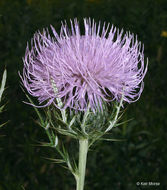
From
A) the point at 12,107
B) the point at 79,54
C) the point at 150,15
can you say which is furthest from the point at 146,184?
the point at 150,15

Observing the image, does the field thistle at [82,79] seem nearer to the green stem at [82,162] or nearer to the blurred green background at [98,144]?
the green stem at [82,162]

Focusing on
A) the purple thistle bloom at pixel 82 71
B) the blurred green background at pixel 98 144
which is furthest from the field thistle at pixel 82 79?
the blurred green background at pixel 98 144

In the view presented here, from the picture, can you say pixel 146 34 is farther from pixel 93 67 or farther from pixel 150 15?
pixel 93 67

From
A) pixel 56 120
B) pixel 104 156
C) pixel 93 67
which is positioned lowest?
pixel 104 156

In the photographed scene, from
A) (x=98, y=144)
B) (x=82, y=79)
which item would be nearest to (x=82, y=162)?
(x=82, y=79)

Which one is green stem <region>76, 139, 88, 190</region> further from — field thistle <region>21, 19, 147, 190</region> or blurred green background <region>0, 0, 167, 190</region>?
blurred green background <region>0, 0, 167, 190</region>

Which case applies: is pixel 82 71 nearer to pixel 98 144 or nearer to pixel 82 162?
pixel 82 162

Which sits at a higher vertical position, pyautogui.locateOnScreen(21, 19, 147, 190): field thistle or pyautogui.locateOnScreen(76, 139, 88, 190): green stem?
pyautogui.locateOnScreen(21, 19, 147, 190): field thistle

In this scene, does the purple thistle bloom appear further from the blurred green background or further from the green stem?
the blurred green background

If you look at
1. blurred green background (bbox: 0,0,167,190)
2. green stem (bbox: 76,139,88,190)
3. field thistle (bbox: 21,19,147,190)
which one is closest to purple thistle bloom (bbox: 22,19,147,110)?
field thistle (bbox: 21,19,147,190)

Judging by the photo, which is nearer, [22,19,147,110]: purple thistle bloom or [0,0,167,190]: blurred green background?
[22,19,147,110]: purple thistle bloom

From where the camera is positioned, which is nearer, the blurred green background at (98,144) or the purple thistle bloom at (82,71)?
the purple thistle bloom at (82,71)
